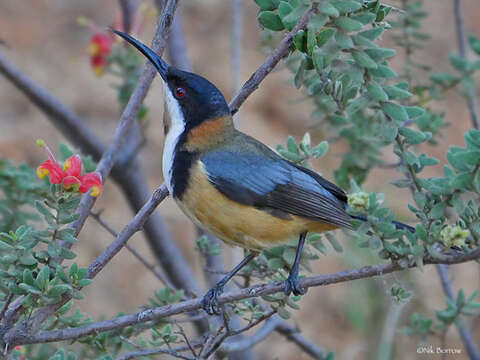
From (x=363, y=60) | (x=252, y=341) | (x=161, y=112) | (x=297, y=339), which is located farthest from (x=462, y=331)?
(x=161, y=112)

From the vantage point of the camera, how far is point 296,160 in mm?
3029

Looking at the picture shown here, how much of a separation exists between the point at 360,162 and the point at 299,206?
2.71 feet

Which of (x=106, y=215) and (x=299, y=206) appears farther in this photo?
(x=106, y=215)

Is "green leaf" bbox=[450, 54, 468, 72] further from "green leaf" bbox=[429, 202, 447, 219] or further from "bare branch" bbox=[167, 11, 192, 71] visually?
"green leaf" bbox=[429, 202, 447, 219]

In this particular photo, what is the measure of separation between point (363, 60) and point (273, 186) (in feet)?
2.82

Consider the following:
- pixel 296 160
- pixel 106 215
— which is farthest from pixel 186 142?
pixel 106 215

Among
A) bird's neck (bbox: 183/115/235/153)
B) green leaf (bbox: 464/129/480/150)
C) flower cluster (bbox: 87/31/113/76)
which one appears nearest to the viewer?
green leaf (bbox: 464/129/480/150)

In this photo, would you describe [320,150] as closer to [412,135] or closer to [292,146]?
[292,146]

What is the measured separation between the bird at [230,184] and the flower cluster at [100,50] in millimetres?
1108

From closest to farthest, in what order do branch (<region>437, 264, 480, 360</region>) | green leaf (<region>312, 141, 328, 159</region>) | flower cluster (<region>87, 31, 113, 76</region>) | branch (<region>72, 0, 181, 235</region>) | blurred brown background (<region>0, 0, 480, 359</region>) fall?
branch (<region>72, 0, 181, 235</region>) < green leaf (<region>312, 141, 328, 159</region>) < branch (<region>437, 264, 480, 360</region>) < flower cluster (<region>87, 31, 113, 76</region>) < blurred brown background (<region>0, 0, 480, 359</region>)

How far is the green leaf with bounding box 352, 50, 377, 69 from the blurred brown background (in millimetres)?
3129

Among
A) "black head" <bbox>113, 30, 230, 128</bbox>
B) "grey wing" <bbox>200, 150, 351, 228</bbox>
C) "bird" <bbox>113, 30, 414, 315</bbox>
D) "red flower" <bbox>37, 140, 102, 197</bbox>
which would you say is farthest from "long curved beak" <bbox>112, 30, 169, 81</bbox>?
"red flower" <bbox>37, 140, 102, 197</bbox>

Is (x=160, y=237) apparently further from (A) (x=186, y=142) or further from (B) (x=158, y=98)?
(B) (x=158, y=98)

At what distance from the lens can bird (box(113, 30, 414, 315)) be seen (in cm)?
293
